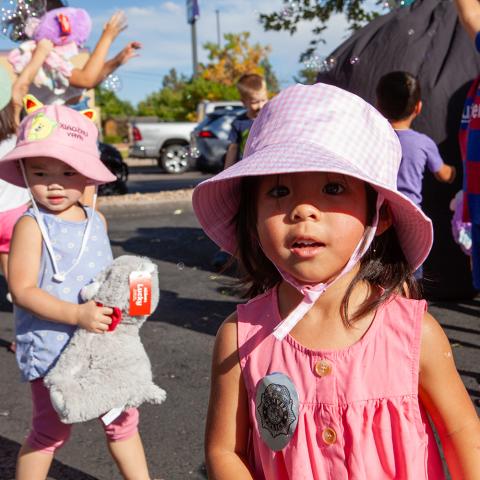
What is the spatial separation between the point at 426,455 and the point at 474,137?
2.63 metres

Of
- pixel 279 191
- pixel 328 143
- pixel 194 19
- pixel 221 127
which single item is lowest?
pixel 221 127

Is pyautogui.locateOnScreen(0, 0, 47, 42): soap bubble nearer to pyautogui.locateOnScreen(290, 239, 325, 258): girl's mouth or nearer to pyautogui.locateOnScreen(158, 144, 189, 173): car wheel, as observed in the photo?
pyautogui.locateOnScreen(290, 239, 325, 258): girl's mouth

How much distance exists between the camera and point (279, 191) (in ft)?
5.52

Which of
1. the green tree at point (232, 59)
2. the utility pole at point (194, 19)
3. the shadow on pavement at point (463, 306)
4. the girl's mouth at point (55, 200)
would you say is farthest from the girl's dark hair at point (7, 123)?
the green tree at point (232, 59)

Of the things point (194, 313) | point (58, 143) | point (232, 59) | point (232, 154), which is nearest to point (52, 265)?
point (58, 143)

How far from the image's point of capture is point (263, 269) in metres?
2.02

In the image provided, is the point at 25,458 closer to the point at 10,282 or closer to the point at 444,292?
the point at 10,282

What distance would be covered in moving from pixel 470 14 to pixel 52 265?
8.56 ft

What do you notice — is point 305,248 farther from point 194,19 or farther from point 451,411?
point 194,19

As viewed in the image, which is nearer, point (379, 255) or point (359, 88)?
point (379, 255)

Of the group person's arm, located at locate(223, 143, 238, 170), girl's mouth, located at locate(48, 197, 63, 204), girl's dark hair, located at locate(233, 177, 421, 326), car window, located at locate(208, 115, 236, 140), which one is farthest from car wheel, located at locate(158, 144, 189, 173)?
girl's dark hair, located at locate(233, 177, 421, 326)

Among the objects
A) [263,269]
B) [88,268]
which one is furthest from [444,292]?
[263,269]

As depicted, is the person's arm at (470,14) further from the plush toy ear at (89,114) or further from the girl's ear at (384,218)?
the girl's ear at (384,218)

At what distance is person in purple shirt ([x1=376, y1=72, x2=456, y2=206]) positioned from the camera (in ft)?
15.8
